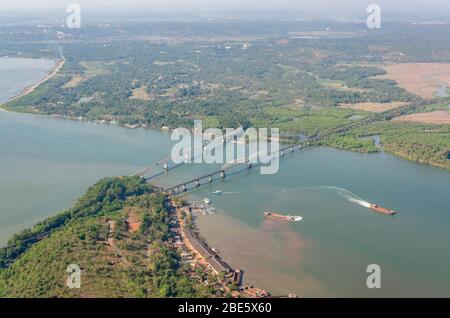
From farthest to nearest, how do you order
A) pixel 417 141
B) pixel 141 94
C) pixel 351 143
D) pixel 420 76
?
pixel 420 76
pixel 141 94
pixel 351 143
pixel 417 141

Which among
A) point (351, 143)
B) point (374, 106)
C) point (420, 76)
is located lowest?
point (351, 143)

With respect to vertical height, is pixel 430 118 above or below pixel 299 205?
above

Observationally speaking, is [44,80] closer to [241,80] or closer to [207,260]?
[241,80]

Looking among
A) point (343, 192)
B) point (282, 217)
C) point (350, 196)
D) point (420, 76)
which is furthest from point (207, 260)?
point (420, 76)

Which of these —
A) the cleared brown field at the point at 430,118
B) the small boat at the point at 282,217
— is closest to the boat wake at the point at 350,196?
the small boat at the point at 282,217

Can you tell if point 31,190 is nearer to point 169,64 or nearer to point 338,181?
point 338,181

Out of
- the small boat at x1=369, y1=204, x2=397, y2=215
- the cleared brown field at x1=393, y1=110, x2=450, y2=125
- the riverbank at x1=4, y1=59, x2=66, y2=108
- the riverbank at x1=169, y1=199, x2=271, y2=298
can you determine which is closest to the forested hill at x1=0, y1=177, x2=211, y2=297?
the riverbank at x1=169, y1=199, x2=271, y2=298
